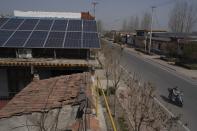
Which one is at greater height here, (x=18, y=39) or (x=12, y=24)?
(x=12, y=24)

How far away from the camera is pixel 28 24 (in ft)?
61.5

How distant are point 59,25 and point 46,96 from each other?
10984mm

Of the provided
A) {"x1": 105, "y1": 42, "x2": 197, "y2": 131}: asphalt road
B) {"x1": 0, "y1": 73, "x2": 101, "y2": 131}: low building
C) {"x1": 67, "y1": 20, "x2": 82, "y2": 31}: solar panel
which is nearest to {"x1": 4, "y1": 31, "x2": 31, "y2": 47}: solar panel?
{"x1": 67, "y1": 20, "x2": 82, "y2": 31}: solar panel

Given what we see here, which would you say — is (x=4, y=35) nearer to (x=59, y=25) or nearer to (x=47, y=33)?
(x=47, y=33)

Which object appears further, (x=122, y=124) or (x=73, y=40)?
(x=73, y=40)

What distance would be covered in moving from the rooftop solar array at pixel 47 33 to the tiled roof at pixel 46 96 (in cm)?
477

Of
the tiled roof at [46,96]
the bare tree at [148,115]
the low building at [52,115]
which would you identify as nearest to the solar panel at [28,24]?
the tiled roof at [46,96]

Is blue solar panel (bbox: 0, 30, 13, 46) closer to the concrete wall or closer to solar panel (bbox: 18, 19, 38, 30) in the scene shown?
solar panel (bbox: 18, 19, 38, 30)

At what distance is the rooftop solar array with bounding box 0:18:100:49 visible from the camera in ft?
51.3

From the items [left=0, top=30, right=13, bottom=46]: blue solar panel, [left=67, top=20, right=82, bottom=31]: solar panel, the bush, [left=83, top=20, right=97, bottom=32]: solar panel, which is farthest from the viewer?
[left=83, top=20, right=97, bottom=32]: solar panel

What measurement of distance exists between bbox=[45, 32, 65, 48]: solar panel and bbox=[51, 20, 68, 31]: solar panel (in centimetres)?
90

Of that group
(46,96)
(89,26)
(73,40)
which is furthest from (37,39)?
(46,96)

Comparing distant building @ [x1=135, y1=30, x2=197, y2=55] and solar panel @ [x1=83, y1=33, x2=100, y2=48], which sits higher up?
solar panel @ [x1=83, y1=33, x2=100, y2=48]

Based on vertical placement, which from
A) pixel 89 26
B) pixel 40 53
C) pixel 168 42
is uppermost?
pixel 89 26
